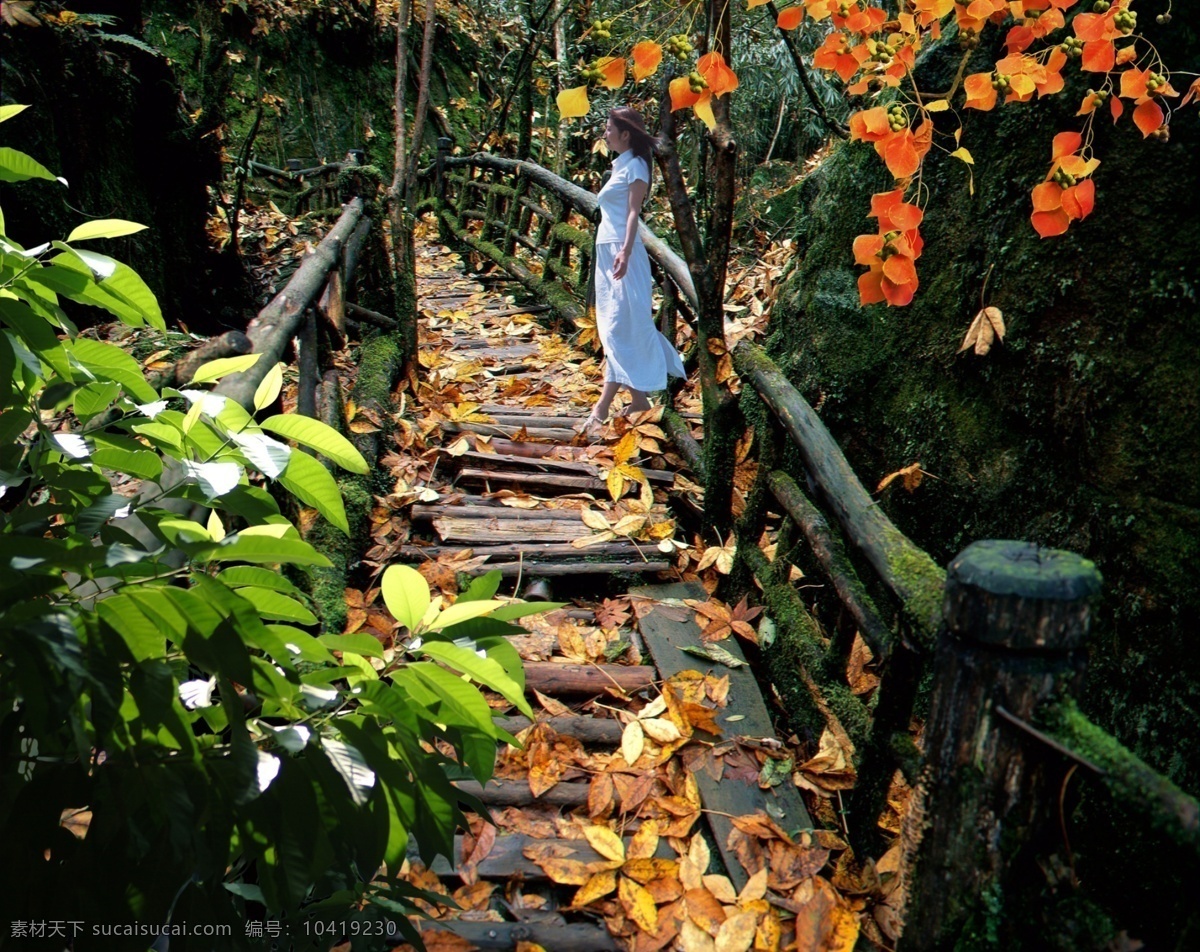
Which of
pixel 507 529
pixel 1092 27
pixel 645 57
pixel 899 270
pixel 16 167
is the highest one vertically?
pixel 1092 27

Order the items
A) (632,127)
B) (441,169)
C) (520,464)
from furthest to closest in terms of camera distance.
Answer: (441,169), (632,127), (520,464)

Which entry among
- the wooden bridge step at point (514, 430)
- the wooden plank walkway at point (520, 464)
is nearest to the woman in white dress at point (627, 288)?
the wooden bridge step at point (514, 430)

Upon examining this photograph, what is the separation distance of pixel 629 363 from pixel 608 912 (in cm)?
322

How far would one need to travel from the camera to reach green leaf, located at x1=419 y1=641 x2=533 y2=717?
1.16 metres

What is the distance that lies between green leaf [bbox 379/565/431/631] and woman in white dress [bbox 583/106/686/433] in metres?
3.64

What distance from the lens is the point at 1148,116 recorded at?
7.64ft

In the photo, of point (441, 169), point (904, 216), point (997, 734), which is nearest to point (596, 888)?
point (997, 734)

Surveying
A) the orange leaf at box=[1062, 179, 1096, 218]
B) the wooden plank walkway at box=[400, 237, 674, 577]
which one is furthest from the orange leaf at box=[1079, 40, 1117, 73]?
the wooden plank walkway at box=[400, 237, 674, 577]

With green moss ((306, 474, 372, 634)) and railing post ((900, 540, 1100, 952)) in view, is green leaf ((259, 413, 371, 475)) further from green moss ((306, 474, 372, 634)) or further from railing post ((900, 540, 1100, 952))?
green moss ((306, 474, 372, 634))

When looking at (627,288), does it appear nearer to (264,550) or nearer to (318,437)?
(318,437)

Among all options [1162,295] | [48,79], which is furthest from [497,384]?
[1162,295]

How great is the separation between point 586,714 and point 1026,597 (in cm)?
181

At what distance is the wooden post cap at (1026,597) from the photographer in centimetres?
123

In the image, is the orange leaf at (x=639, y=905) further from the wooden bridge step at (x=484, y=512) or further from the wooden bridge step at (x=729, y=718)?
the wooden bridge step at (x=484, y=512)
